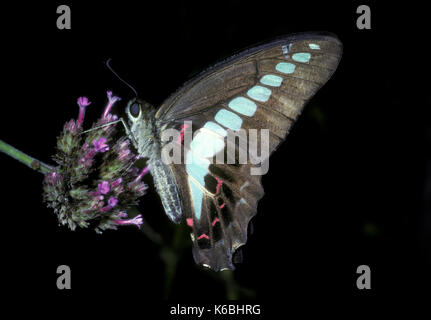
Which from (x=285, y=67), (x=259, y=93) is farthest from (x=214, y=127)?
(x=285, y=67)

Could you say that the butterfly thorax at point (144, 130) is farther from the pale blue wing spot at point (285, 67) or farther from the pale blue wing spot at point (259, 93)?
the pale blue wing spot at point (285, 67)

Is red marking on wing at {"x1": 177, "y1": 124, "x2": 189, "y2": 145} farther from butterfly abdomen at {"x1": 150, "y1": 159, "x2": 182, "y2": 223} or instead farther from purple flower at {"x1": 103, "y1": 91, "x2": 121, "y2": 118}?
purple flower at {"x1": 103, "y1": 91, "x2": 121, "y2": 118}

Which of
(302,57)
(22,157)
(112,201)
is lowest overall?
(112,201)

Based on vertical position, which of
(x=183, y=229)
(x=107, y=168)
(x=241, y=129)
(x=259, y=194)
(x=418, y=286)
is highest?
(x=241, y=129)

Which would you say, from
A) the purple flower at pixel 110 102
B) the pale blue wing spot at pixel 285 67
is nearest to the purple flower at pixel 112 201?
the purple flower at pixel 110 102

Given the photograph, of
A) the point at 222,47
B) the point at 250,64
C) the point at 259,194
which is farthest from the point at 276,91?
the point at 222,47

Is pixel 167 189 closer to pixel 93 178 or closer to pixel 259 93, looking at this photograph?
pixel 93 178

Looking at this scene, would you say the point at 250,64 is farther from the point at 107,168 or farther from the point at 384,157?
the point at 384,157
